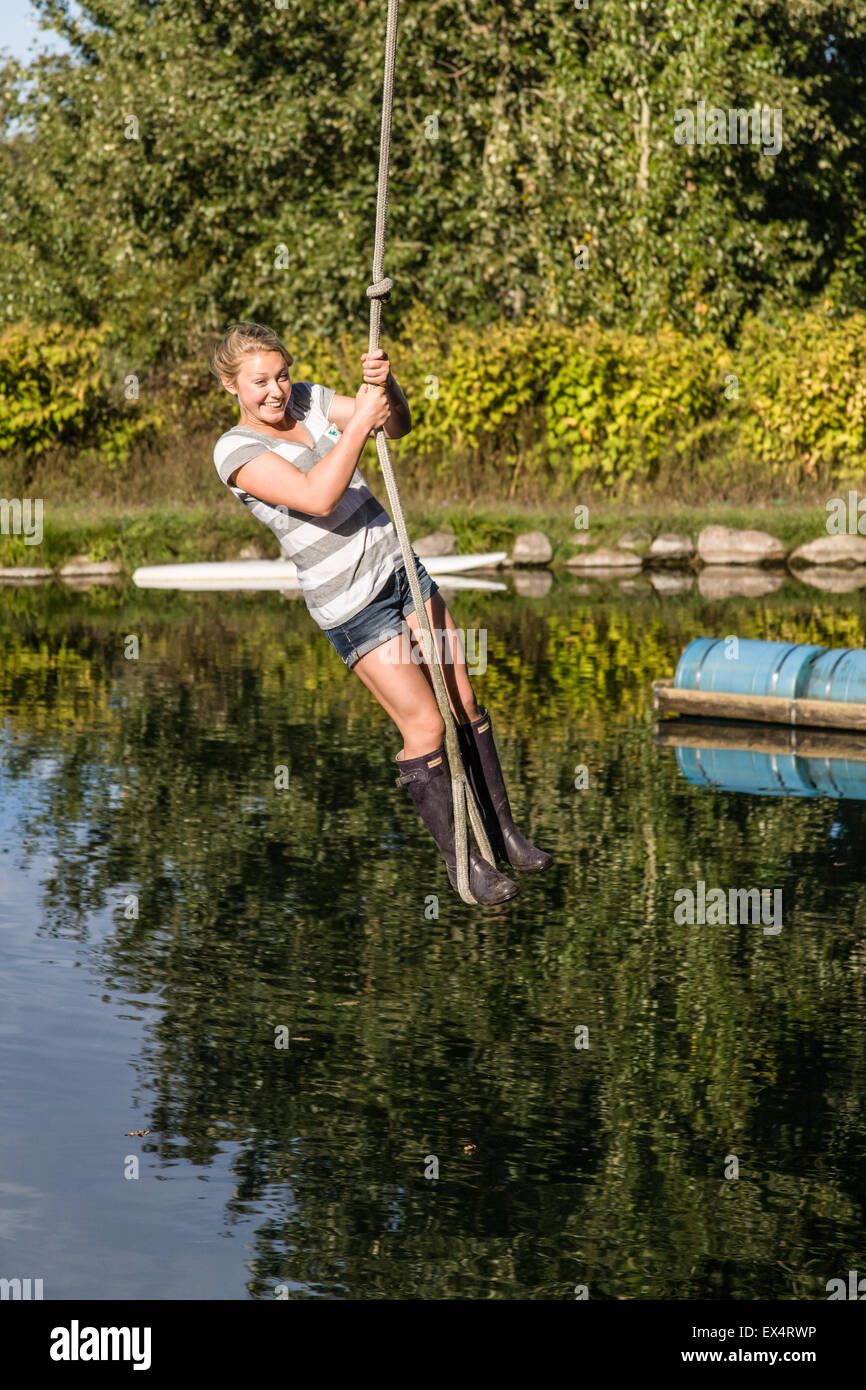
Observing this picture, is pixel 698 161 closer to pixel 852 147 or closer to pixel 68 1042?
pixel 852 147

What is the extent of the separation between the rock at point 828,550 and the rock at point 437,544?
420 cm

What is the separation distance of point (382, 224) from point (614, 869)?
6.37 meters

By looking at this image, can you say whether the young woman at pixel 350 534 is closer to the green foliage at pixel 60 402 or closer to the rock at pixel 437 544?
the rock at pixel 437 544

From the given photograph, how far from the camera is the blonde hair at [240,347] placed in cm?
600

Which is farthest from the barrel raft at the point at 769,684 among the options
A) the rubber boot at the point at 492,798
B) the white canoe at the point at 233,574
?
the rubber boot at the point at 492,798

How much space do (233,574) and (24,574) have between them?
2985 millimetres

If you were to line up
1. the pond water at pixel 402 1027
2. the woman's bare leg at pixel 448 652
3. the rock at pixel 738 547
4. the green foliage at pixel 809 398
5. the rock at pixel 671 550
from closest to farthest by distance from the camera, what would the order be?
the woman's bare leg at pixel 448 652 → the pond water at pixel 402 1027 → the rock at pixel 738 547 → the rock at pixel 671 550 → the green foliage at pixel 809 398

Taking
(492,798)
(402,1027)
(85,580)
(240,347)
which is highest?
(240,347)

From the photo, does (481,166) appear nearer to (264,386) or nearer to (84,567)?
(84,567)

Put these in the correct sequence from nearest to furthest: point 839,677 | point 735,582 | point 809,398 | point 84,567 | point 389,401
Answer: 1. point 389,401
2. point 839,677
3. point 735,582
4. point 84,567
5. point 809,398

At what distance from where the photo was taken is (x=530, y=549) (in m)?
25.5

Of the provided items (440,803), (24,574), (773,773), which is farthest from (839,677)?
(24,574)

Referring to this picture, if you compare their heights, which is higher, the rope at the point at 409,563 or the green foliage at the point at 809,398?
the green foliage at the point at 809,398
